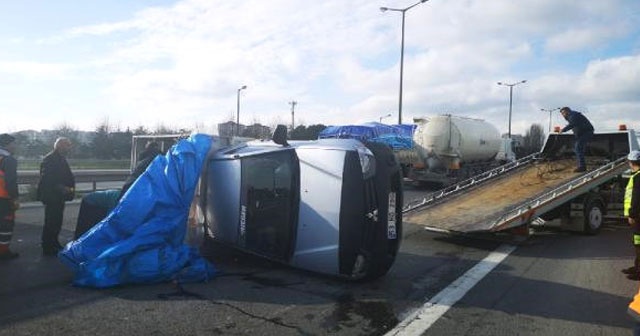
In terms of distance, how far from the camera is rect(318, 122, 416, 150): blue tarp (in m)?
24.5

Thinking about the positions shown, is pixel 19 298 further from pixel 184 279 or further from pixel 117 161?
pixel 117 161

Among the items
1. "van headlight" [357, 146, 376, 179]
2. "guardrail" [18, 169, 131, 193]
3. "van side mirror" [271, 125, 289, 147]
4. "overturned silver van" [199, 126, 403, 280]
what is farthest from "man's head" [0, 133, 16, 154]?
"guardrail" [18, 169, 131, 193]

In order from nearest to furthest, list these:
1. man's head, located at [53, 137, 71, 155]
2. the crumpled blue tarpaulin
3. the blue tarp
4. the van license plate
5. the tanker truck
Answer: the crumpled blue tarpaulin
the van license plate
man's head, located at [53, 137, 71, 155]
the tanker truck
the blue tarp

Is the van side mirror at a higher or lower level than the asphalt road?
higher

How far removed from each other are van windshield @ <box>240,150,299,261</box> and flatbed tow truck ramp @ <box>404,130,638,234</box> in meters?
3.62

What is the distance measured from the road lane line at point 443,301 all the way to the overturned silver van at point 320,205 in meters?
0.80

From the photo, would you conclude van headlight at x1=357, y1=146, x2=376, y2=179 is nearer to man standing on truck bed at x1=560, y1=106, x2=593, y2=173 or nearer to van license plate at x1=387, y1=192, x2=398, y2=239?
van license plate at x1=387, y1=192, x2=398, y2=239

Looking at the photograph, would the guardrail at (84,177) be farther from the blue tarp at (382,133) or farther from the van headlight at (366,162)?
the van headlight at (366,162)

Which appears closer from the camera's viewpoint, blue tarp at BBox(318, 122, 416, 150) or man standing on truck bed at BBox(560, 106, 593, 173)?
man standing on truck bed at BBox(560, 106, 593, 173)

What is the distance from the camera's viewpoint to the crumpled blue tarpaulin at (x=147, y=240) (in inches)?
250

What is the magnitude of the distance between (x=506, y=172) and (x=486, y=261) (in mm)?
5824

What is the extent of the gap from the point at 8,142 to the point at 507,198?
8713 mm

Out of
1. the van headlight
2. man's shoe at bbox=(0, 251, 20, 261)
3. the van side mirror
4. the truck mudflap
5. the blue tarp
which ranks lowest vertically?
man's shoe at bbox=(0, 251, 20, 261)

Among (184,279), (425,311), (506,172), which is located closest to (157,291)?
(184,279)
